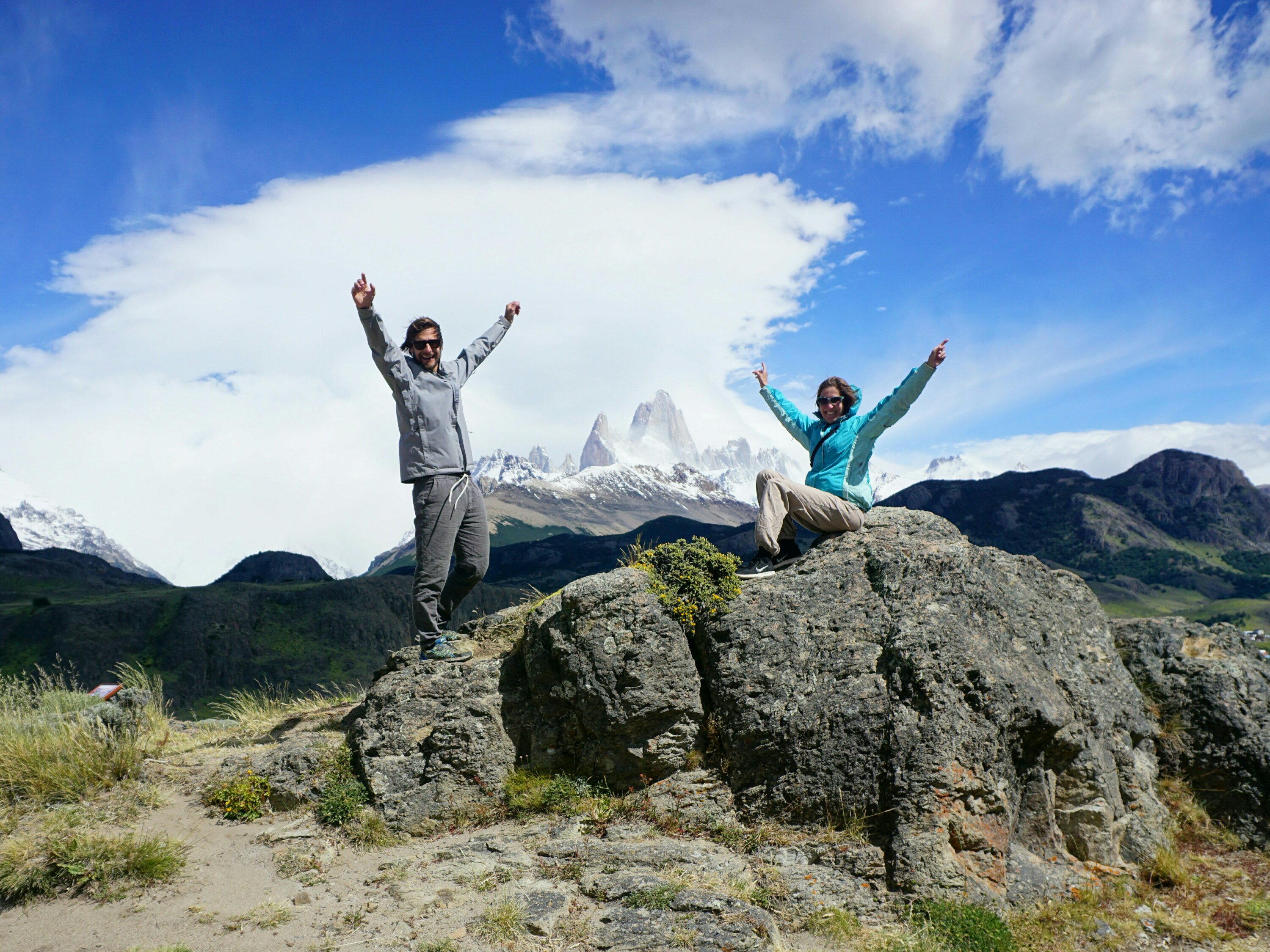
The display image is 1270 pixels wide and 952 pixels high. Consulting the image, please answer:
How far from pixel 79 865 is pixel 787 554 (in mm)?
8269

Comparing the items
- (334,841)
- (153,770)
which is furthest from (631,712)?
(153,770)

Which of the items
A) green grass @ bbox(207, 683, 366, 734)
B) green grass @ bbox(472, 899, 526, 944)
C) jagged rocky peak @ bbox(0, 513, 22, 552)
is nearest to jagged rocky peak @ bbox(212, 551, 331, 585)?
jagged rocky peak @ bbox(0, 513, 22, 552)

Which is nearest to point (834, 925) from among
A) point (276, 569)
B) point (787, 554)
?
point (787, 554)

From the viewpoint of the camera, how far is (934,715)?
24.8 ft

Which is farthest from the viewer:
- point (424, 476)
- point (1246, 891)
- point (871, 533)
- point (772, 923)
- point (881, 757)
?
point (871, 533)

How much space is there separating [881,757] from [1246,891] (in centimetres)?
455

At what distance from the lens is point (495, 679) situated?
9.34m

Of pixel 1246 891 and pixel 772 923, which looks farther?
pixel 1246 891

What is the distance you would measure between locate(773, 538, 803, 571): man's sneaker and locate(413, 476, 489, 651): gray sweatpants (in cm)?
381

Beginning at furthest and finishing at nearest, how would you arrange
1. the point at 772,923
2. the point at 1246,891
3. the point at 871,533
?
1. the point at 871,533
2. the point at 1246,891
3. the point at 772,923

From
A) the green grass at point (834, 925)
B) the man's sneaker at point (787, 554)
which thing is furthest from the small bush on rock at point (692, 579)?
the green grass at point (834, 925)

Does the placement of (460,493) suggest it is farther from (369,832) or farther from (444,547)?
(369,832)

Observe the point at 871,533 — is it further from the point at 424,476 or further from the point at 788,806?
the point at 424,476

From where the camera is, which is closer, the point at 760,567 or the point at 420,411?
the point at 420,411
